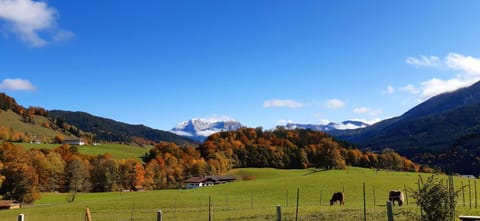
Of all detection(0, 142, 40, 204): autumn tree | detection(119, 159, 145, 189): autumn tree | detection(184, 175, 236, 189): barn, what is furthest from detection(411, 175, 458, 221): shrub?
detection(119, 159, 145, 189): autumn tree

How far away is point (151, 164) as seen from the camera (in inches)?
6334

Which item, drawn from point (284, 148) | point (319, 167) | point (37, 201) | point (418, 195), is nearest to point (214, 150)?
point (284, 148)

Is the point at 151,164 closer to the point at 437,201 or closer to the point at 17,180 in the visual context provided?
the point at 17,180

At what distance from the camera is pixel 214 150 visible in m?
189

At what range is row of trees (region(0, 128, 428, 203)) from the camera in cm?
10875

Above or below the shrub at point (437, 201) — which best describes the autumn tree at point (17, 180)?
below

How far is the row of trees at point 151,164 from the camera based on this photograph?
109 m

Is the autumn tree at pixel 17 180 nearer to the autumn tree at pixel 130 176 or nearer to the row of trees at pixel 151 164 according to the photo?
the row of trees at pixel 151 164

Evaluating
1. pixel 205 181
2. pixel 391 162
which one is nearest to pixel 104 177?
pixel 205 181

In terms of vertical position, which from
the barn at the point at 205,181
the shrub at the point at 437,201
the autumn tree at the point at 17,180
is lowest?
the barn at the point at 205,181

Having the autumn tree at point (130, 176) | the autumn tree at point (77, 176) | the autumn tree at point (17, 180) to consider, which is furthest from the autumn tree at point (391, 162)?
the autumn tree at point (17, 180)

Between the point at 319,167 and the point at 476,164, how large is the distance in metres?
81.5

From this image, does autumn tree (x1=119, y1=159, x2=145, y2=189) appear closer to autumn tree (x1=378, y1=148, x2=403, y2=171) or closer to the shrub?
autumn tree (x1=378, y1=148, x2=403, y2=171)

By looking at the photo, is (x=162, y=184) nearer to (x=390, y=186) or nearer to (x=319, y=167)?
(x=319, y=167)
